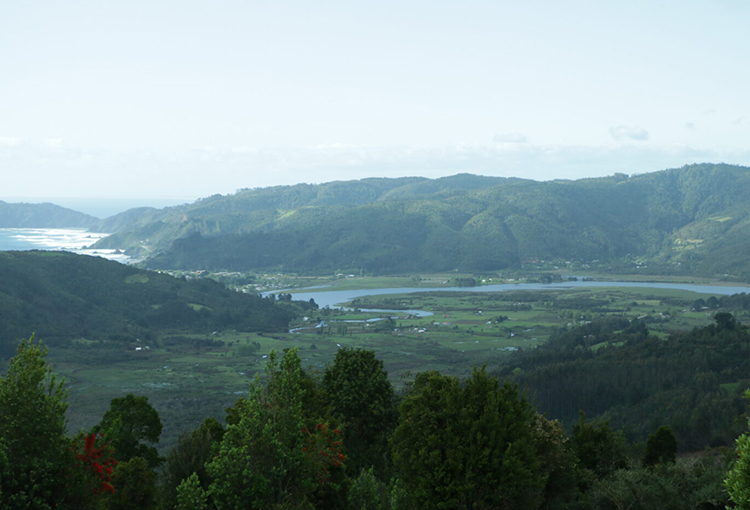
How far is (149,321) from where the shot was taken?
159125mm

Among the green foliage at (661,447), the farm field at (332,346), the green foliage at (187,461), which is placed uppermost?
the green foliage at (187,461)

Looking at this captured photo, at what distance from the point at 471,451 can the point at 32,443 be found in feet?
50.1

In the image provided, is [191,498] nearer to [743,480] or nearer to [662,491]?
[743,480]

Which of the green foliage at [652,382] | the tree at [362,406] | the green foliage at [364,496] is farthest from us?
the green foliage at [652,382]

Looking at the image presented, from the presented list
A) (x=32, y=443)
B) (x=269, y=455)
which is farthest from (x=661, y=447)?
(x=32, y=443)

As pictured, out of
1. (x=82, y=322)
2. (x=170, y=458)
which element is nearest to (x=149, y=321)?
(x=82, y=322)

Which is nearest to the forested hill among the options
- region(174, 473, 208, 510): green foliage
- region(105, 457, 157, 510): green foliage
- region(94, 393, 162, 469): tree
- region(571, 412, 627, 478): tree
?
region(94, 393, 162, 469): tree

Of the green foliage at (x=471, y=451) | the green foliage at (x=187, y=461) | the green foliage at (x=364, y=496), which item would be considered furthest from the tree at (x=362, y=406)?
the green foliage at (x=471, y=451)

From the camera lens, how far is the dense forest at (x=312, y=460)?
2064 centimetres

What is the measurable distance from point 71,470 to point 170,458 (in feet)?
32.5

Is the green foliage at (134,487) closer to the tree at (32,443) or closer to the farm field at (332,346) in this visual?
the tree at (32,443)

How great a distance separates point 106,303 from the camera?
162750 millimetres

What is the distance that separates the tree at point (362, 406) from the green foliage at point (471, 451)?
11573mm

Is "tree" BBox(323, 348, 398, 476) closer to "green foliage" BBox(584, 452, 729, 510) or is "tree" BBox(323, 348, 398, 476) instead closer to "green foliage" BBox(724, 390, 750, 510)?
"green foliage" BBox(584, 452, 729, 510)
